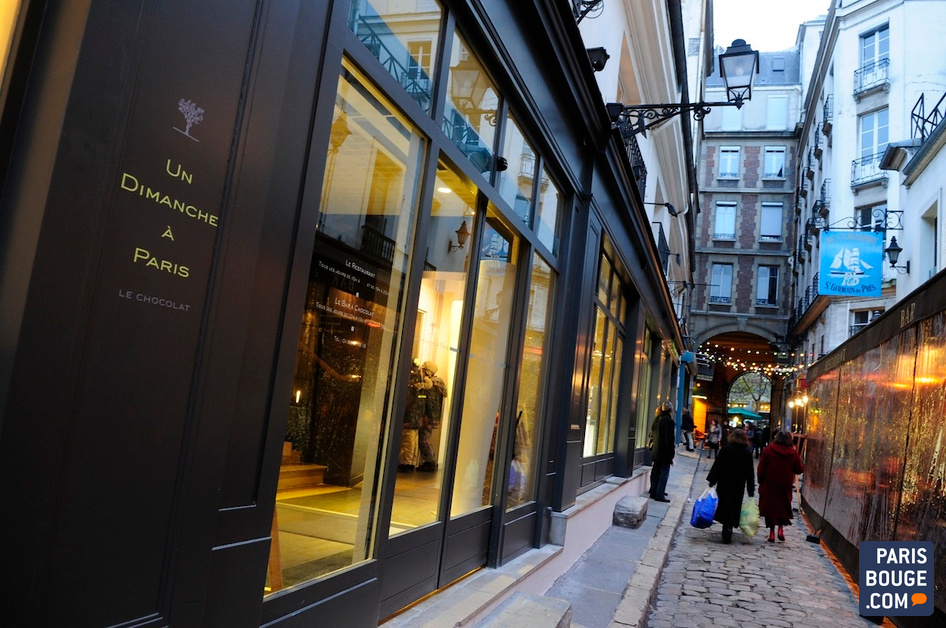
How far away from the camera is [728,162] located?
43.3 m

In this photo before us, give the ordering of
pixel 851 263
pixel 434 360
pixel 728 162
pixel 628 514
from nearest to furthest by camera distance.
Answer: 1. pixel 434 360
2. pixel 628 514
3. pixel 851 263
4. pixel 728 162

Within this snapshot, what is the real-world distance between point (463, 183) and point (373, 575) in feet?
8.56

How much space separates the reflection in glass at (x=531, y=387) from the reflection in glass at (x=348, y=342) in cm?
248

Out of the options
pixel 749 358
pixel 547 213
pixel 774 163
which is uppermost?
pixel 774 163

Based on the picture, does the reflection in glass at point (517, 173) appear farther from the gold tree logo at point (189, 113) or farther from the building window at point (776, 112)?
the building window at point (776, 112)

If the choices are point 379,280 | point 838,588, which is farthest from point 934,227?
point 379,280

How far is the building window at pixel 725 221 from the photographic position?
139 ft

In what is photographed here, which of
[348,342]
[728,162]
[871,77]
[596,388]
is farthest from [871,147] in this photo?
[348,342]

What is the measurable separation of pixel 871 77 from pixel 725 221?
60.4 ft

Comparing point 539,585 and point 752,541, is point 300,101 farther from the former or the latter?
point 752,541

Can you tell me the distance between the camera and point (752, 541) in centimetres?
1083

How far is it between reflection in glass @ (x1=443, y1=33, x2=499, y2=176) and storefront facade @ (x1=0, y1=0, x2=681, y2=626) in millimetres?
26

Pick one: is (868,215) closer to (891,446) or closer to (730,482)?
(730,482)
